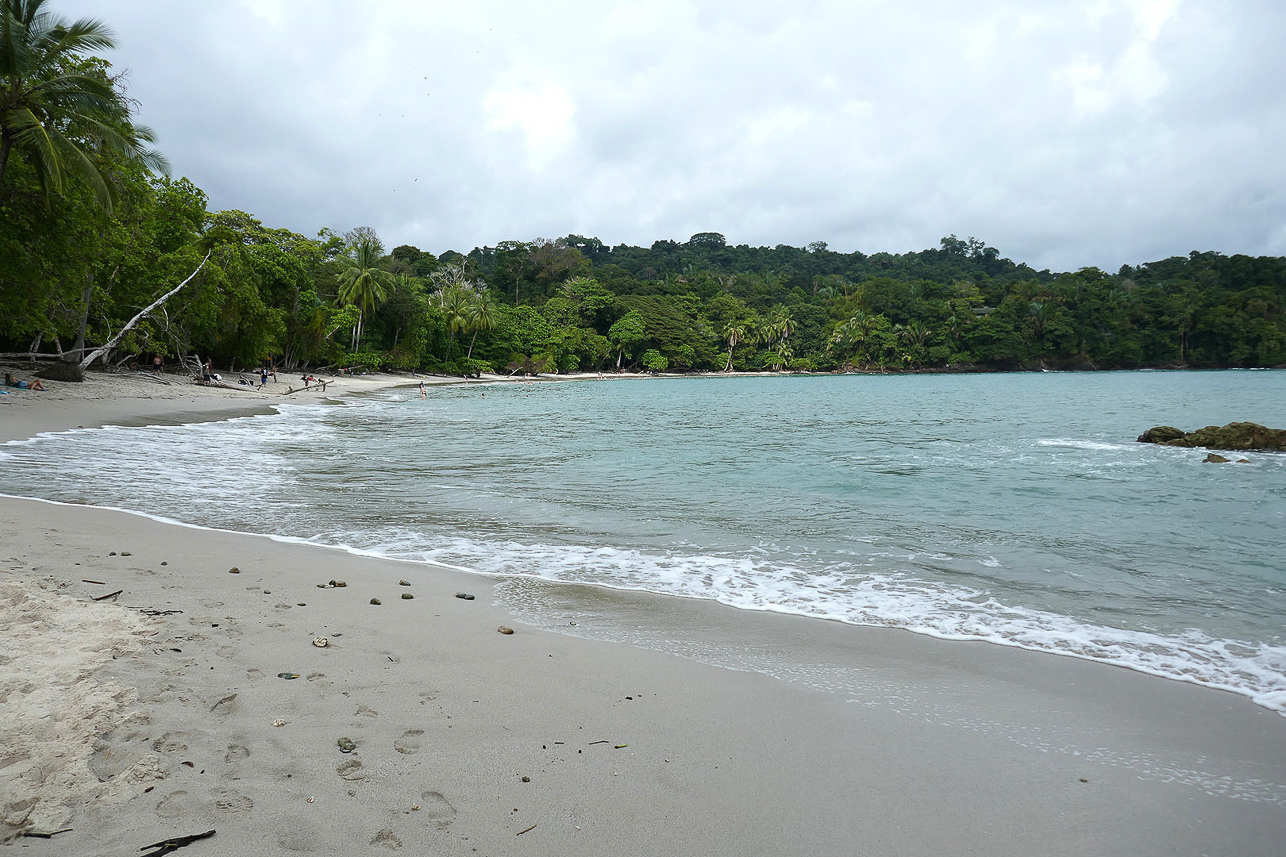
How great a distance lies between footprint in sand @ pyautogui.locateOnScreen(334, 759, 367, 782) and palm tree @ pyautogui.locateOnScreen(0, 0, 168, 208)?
62.5 feet

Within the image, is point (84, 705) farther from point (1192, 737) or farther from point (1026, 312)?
point (1026, 312)

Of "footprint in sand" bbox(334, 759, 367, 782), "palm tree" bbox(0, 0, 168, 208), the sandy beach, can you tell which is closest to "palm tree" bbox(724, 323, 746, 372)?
"palm tree" bbox(0, 0, 168, 208)

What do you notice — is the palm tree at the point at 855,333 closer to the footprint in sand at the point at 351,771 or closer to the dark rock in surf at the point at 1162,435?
the dark rock in surf at the point at 1162,435

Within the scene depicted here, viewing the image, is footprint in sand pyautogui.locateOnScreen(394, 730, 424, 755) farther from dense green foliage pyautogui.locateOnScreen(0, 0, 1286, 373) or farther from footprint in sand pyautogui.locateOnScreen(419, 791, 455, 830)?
dense green foliage pyautogui.locateOnScreen(0, 0, 1286, 373)

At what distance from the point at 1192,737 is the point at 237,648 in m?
5.06

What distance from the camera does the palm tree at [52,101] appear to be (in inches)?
630

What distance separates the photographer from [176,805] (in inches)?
91.1

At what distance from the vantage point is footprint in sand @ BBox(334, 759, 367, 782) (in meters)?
2.60

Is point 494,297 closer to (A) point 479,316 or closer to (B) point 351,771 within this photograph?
(A) point 479,316

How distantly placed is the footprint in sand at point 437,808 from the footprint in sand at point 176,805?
0.76m

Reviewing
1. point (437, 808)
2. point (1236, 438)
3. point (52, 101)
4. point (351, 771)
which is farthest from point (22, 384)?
point (1236, 438)

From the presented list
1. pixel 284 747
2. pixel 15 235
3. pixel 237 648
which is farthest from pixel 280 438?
pixel 284 747

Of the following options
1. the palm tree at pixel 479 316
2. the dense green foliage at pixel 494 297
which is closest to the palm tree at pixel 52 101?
the dense green foliage at pixel 494 297

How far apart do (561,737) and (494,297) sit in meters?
89.1
